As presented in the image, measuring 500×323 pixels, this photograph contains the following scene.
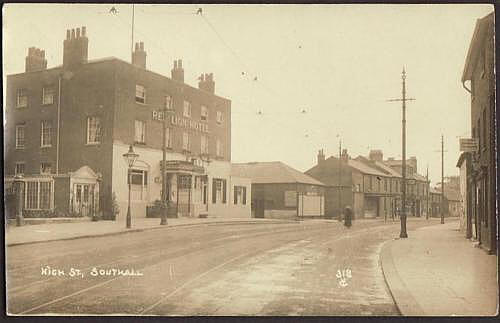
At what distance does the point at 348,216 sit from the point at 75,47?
282 inches

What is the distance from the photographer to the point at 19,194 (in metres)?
9.00

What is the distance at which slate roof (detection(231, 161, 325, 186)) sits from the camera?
9616 mm

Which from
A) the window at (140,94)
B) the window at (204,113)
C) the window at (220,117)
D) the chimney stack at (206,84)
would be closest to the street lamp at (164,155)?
the window at (140,94)

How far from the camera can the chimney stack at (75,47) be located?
8844 millimetres

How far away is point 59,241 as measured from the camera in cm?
974

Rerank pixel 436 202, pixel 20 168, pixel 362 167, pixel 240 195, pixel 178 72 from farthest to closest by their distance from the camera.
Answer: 1. pixel 436 202
2. pixel 240 195
3. pixel 362 167
4. pixel 178 72
5. pixel 20 168

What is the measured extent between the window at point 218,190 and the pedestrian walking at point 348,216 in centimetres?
315

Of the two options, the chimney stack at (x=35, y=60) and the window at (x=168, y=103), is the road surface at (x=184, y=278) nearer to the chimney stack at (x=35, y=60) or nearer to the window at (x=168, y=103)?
the window at (x=168, y=103)

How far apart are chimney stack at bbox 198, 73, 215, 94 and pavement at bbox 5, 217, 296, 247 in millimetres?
2524

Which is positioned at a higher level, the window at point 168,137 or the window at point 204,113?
the window at point 204,113

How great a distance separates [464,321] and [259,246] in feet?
18.1

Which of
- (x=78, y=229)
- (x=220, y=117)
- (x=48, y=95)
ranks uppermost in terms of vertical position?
(x=48, y=95)

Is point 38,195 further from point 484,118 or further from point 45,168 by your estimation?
point 484,118

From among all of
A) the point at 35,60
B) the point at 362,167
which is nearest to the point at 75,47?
the point at 35,60
